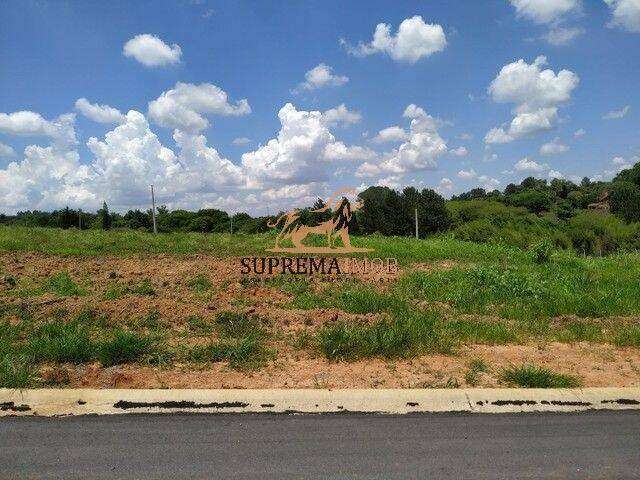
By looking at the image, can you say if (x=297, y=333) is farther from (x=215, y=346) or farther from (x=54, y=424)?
(x=54, y=424)

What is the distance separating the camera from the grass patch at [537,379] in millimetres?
4070

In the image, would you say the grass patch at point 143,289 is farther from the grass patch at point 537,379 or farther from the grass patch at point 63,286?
the grass patch at point 537,379

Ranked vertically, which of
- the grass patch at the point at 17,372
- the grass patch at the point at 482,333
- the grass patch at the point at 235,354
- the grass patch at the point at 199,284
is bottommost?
the grass patch at the point at 482,333

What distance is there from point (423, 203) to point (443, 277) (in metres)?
44.0

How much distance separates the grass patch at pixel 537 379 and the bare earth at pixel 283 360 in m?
0.15

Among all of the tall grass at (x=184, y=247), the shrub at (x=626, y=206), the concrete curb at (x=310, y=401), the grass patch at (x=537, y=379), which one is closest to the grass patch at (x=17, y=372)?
the concrete curb at (x=310, y=401)

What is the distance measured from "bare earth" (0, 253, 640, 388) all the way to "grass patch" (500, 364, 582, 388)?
154mm

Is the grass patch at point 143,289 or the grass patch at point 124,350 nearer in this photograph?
the grass patch at point 124,350

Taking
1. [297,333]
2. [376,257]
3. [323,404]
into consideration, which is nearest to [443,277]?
[376,257]

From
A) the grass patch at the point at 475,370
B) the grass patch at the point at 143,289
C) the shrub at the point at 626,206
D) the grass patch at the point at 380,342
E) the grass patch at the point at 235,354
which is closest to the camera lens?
the grass patch at the point at 475,370

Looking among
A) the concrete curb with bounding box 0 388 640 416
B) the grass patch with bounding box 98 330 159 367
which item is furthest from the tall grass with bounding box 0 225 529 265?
the concrete curb with bounding box 0 388 640 416

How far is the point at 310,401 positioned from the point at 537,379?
1939 millimetres

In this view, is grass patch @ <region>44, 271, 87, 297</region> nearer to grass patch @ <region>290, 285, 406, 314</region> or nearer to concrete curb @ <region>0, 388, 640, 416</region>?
grass patch @ <region>290, 285, 406, 314</region>

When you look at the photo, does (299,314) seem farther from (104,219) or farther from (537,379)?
(104,219)
